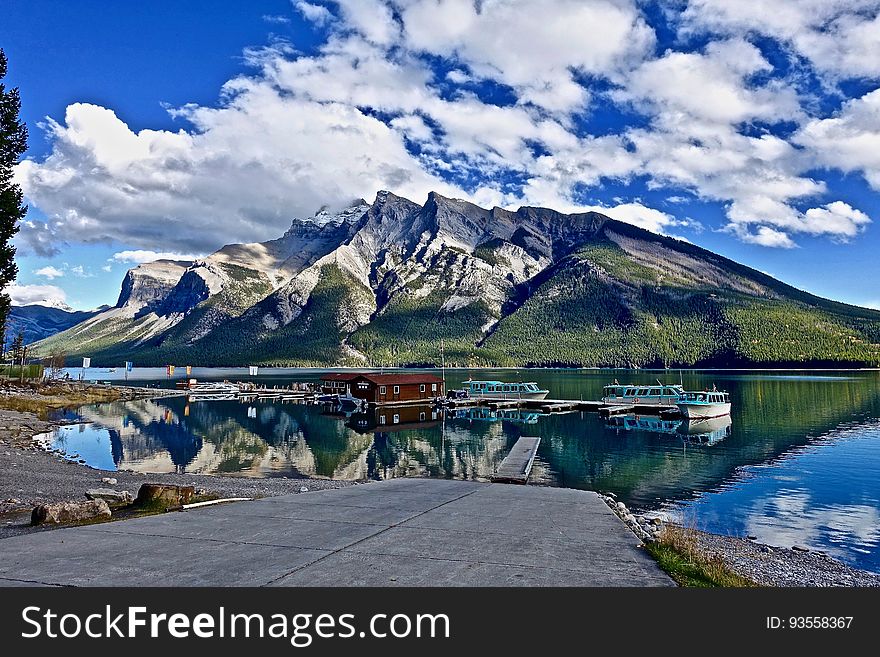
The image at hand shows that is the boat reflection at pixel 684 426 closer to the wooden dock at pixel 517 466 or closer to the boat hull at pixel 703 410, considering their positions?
the boat hull at pixel 703 410

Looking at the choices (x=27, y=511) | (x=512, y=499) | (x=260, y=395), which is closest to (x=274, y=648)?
(x=512, y=499)

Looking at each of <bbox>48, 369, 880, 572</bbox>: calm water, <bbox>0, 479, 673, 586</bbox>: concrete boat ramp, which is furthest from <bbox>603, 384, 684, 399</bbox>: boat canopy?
<bbox>0, 479, 673, 586</bbox>: concrete boat ramp

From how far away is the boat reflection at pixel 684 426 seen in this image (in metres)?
59.5

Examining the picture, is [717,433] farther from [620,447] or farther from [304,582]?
[304,582]

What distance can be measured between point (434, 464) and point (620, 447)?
1942 centimetres

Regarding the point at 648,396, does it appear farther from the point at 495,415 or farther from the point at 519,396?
the point at 495,415

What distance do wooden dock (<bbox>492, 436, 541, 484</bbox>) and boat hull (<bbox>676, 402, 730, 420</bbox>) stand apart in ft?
144

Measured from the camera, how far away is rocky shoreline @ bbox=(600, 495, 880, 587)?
55.6 ft

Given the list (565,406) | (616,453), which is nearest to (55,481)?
(616,453)

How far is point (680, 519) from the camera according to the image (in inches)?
1045

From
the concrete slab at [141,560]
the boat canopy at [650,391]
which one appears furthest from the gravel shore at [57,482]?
the boat canopy at [650,391]

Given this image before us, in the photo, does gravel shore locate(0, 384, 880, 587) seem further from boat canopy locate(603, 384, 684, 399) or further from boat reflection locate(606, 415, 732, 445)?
boat canopy locate(603, 384, 684, 399)

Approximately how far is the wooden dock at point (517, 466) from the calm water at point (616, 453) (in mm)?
1930

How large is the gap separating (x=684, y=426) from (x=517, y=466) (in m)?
47.6
